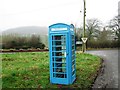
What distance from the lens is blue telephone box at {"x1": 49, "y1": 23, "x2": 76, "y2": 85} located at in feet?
24.6

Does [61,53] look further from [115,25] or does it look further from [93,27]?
[93,27]

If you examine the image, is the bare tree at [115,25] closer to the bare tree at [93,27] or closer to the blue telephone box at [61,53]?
the bare tree at [93,27]

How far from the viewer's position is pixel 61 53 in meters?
7.80

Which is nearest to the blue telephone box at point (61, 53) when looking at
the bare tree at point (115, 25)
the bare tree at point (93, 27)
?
the bare tree at point (93, 27)

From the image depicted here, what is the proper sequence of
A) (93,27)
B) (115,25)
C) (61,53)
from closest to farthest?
(61,53), (115,25), (93,27)

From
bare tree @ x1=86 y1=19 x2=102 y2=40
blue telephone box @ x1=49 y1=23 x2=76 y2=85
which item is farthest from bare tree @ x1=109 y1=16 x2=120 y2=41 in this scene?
blue telephone box @ x1=49 y1=23 x2=76 y2=85

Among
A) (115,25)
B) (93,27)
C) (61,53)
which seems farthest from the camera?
(93,27)

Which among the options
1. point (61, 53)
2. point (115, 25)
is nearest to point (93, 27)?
point (115, 25)

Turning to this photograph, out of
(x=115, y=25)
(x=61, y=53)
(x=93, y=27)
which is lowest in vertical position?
(x=61, y=53)

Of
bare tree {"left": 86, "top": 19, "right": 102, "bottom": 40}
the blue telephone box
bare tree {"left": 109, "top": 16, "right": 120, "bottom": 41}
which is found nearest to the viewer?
the blue telephone box

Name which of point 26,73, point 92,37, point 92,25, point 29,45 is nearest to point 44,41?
point 29,45

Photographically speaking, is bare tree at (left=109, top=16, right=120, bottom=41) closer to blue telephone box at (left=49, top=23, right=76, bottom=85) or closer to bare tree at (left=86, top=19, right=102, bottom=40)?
bare tree at (left=86, top=19, right=102, bottom=40)

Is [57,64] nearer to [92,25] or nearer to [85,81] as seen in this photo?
[85,81]

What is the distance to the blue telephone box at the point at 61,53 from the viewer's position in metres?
7.51
